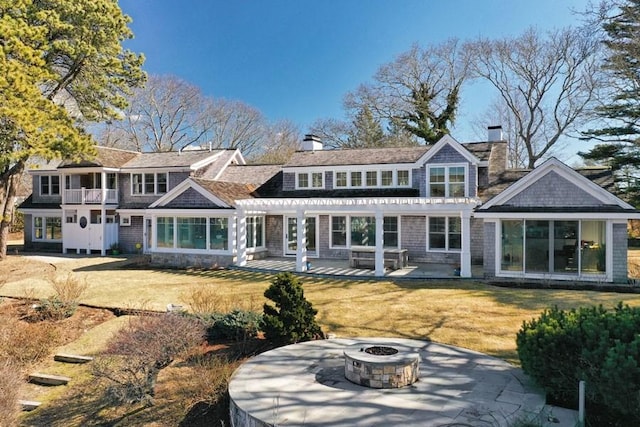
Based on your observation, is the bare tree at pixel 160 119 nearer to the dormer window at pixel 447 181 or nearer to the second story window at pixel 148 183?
the second story window at pixel 148 183

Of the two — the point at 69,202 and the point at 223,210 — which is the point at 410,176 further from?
the point at 69,202

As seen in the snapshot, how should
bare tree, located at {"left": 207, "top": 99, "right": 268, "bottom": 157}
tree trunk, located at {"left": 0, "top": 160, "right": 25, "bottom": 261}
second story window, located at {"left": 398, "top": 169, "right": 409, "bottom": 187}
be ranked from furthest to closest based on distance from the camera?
1. bare tree, located at {"left": 207, "top": 99, "right": 268, "bottom": 157}
2. second story window, located at {"left": 398, "top": 169, "right": 409, "bottom": 187}
3. tree trunk, located at {"left": 0, "top": 160, "right": 25, "bottom": 261}

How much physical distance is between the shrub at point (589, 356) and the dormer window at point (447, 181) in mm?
14604

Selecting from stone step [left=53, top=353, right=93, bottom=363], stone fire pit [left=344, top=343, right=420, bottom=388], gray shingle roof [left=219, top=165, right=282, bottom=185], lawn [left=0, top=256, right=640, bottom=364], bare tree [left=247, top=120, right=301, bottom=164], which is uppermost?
bare tree [left=247, top=120, right=301, bottom=164]

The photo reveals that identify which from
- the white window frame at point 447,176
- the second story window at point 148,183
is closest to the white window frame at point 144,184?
the second story window at point 148,183

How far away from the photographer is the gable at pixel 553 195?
1623 centimetres

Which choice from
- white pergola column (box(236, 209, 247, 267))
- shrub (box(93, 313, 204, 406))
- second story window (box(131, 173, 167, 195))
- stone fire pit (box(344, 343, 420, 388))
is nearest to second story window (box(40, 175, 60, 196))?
second story window (box(131, 173, 167, 195))

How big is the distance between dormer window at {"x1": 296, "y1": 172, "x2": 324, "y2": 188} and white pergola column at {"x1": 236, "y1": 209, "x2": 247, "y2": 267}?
4868 mm

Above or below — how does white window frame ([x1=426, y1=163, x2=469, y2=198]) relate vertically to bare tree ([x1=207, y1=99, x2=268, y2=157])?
below

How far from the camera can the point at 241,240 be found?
21.0 metres

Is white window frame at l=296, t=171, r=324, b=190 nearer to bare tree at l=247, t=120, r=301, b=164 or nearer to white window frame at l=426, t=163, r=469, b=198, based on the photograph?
white window frame at l=426, t=163, r=469, b=198

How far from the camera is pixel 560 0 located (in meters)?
17.6

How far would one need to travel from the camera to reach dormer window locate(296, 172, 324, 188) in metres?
24.4

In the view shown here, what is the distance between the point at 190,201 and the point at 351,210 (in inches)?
341
